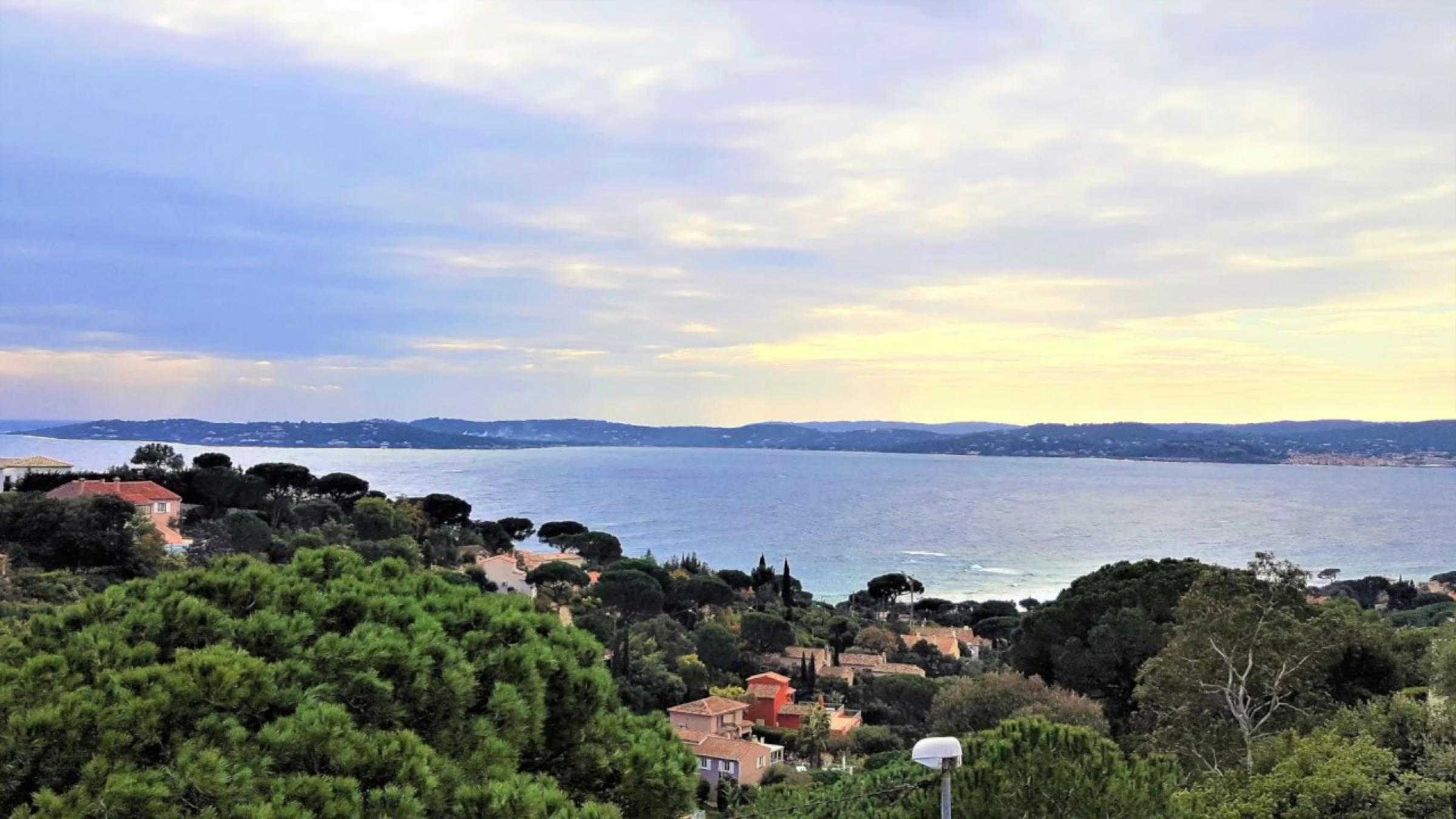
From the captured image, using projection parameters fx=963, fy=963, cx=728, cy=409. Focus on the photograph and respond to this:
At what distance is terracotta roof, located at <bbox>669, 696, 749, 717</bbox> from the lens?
2172cm

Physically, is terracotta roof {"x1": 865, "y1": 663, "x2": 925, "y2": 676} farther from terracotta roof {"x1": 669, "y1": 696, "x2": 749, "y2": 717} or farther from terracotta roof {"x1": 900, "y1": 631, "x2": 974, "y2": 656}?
terracotta roof {"x1": 669, "y1": 696, "x2": 749, "y2": 717}

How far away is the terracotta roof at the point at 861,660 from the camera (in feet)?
105

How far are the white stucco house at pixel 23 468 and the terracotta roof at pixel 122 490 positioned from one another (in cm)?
286

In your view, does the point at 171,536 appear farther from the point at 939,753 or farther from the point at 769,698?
the point at 939,753

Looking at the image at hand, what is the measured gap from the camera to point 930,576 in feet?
195

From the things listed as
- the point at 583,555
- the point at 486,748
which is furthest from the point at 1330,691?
the point at 583,555

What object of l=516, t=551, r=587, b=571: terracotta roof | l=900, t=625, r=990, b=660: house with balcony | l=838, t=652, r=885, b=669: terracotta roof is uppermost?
l=516, t=551, r=587, b=571: terracotta roof

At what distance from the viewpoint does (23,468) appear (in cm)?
3825

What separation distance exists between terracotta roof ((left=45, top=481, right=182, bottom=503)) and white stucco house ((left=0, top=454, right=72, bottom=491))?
2.86m

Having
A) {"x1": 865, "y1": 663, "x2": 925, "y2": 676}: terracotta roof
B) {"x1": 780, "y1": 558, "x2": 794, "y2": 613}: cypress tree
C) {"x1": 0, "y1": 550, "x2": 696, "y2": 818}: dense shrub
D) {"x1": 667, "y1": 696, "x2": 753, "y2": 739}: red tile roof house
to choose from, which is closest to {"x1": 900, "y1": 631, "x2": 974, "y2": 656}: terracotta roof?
{"x1": 865, "y1": 663, "x2": 925, "y2": 676}: terracotta roof

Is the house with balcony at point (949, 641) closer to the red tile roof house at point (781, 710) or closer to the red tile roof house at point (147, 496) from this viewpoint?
the red tile roof house at point (781, 710)

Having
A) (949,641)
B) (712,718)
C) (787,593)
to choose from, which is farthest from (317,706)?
(787,593)

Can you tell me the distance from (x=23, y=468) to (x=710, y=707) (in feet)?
106

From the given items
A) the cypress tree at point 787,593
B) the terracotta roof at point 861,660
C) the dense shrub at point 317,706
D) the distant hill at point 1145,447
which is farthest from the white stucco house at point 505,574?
A: the distant hill at point 1145,447
